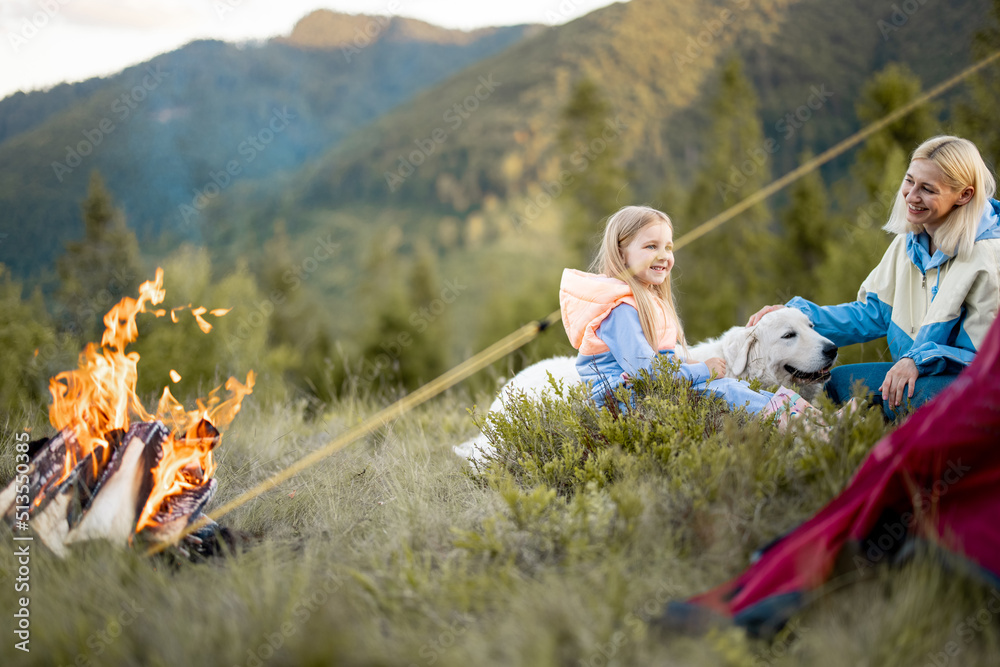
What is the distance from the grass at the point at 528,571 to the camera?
1835mm

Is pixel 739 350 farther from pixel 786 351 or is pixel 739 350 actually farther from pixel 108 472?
pixel 108 472

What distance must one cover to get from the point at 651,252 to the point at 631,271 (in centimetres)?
18

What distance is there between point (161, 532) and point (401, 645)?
1469 millimetres

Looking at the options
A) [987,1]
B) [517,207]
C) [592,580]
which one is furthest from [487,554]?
[517,207]

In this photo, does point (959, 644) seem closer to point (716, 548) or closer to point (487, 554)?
point (716, 548)

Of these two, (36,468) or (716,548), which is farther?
(36,468)

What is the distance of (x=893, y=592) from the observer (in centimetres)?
191

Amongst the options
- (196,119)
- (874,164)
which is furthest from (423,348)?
(196,119)

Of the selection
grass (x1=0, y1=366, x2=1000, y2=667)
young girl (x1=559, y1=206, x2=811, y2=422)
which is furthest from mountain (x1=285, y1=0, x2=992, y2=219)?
grass (x1=0, y1=366, x2=1000, y2=667)

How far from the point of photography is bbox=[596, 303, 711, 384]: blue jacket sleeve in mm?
3432

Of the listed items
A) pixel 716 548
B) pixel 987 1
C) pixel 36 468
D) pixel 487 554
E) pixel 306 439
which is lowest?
pixel 716 548

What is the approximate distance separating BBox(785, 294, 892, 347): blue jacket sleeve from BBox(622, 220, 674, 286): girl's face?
1.01m

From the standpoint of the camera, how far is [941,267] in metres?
3.23

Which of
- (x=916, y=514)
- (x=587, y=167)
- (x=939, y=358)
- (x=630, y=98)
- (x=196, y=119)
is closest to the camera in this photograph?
(x=916, y=514)
